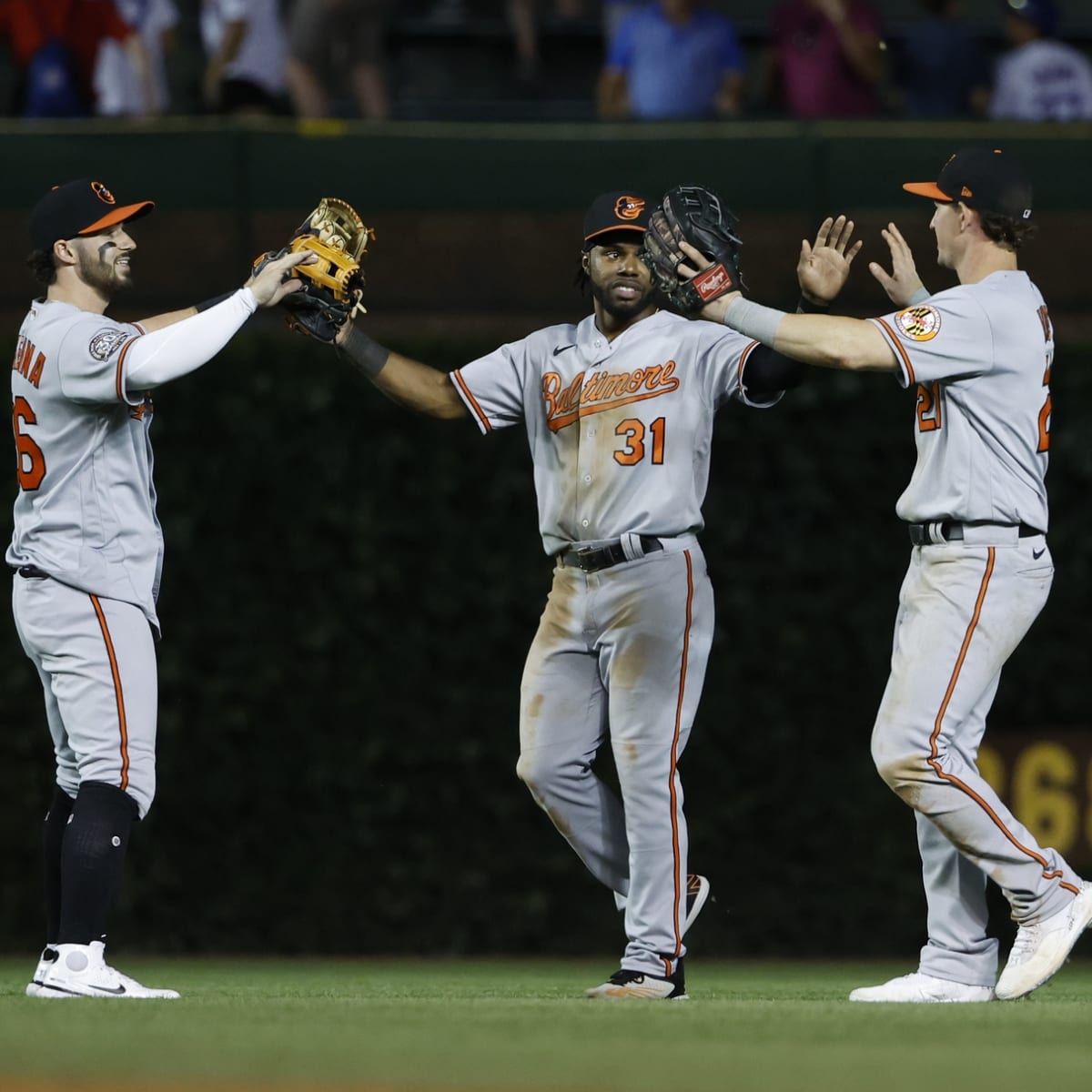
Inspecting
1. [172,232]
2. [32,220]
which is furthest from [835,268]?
[172,232]

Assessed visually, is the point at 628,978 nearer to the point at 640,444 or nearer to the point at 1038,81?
the point at 640,444

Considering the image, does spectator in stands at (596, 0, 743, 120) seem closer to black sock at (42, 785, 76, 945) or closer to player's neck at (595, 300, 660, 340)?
player's neck at (595, 300, 660, 340)

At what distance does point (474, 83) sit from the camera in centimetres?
1143

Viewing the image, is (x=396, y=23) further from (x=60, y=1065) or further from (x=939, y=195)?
(x=60, y=1065)

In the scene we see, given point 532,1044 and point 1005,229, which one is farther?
point 1005,229

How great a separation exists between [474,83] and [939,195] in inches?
238

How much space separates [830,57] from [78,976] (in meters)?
6.54

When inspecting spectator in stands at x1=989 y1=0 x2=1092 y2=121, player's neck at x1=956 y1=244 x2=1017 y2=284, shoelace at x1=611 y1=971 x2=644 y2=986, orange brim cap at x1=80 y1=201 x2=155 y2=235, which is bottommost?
shoelace at x1=611 y1=971 x2=644 y2=986

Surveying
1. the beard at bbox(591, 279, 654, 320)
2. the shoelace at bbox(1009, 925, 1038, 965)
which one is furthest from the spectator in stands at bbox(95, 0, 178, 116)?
the shoelace at bbox(1009, 925, 1038, 965)

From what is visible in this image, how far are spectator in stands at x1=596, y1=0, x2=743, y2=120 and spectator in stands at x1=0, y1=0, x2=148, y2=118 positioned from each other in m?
2.36

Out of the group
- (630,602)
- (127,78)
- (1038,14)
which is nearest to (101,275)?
(630,602)

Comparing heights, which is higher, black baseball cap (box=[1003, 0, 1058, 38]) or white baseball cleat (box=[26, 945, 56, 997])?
black baseball cap (box=[1003, 0, 1058, 38])

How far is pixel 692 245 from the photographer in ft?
18.5

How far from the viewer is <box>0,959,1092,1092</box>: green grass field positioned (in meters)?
4.16
